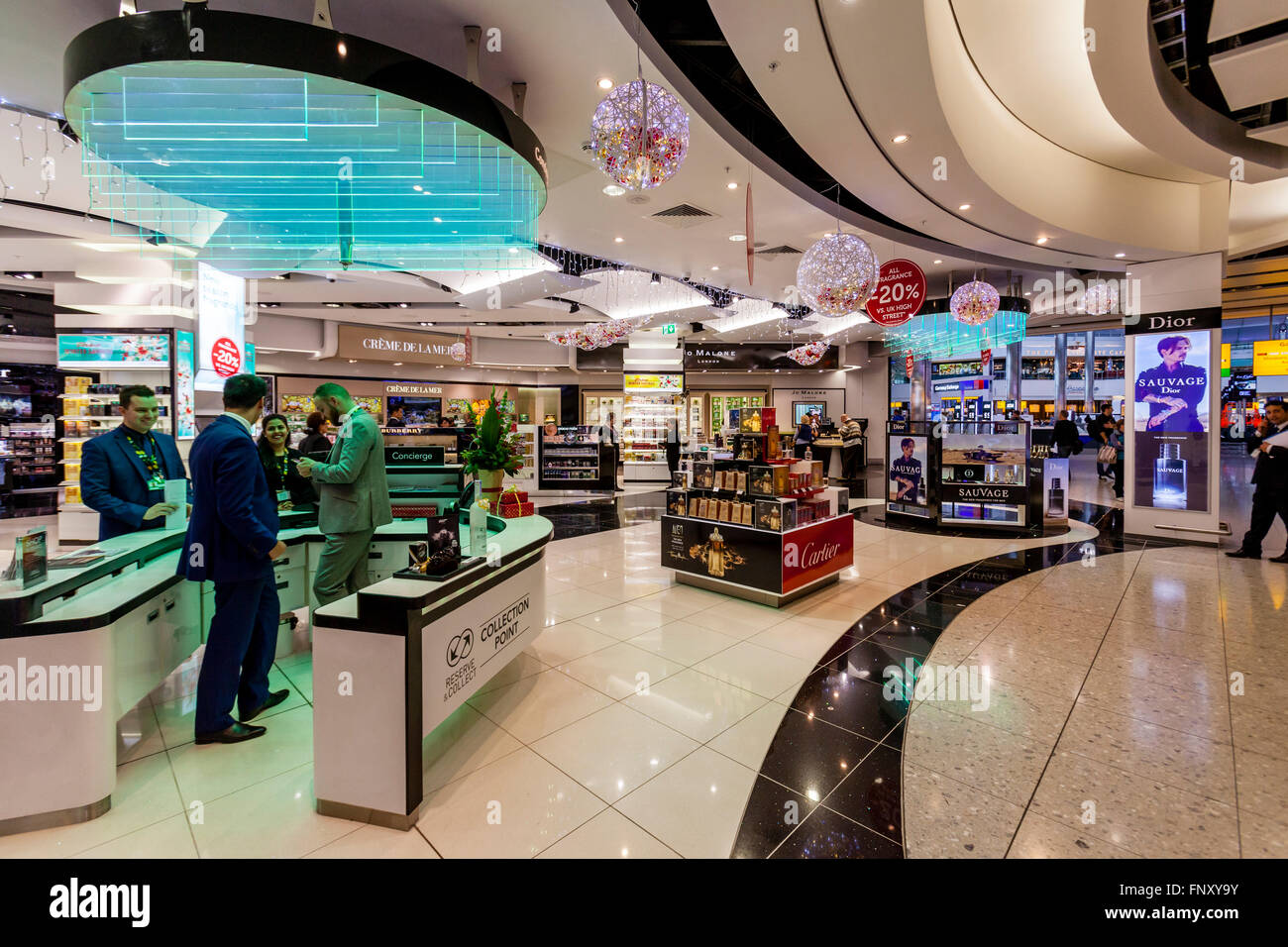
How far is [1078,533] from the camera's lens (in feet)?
25.1

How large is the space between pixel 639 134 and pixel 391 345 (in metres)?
13.0

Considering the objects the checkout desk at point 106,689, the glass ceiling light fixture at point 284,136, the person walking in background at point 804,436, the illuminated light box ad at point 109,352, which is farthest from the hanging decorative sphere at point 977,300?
the illuminated light box ad at point 109,352

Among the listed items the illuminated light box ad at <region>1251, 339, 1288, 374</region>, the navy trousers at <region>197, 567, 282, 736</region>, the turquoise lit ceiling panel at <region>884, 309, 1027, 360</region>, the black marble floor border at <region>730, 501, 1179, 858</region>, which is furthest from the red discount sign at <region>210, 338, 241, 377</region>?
the illuminated light box ad at <region>1251, 339, 1288, 374</region>

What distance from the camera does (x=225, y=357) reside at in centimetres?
456

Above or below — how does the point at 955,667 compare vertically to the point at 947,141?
below

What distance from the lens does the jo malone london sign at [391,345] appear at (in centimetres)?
1362

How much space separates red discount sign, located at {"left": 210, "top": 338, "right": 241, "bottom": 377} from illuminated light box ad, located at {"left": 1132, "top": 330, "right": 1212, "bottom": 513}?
10.8 meters

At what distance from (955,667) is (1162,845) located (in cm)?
154

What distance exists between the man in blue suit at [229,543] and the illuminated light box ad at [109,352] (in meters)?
7.41

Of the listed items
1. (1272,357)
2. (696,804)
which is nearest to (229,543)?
(696,804)

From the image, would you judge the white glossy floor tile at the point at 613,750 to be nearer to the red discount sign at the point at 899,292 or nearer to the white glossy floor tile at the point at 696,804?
the white glossy floor tile at the point at 696,804

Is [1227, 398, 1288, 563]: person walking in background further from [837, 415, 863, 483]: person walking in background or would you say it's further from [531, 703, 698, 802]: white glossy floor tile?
[531, 703, 698, 802]: white glossy floor tile
